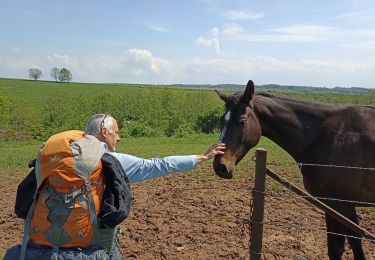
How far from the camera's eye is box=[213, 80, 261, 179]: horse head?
3.75 m

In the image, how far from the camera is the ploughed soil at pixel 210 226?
5.29 metres

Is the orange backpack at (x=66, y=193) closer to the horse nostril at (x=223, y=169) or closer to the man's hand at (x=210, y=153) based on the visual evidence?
the man's hand at (x=210, y=153)

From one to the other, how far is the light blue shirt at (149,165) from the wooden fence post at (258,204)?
2.17ft

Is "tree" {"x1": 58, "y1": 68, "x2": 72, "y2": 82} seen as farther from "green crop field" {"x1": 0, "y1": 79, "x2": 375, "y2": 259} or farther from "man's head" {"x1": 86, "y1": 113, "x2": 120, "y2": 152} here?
"man's head" {"x1": 86, "y1": 113, "x2": 120, "y2": 152}

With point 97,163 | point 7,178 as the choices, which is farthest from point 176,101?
point 97,163

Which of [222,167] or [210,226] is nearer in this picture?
[222,167]

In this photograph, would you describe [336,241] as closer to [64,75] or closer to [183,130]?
[183,130]

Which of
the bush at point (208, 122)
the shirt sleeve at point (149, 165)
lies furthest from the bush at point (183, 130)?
the shirt sleeve at point (149, 165)

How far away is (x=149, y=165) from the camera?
9.31ft

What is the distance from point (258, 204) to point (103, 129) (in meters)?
1.57

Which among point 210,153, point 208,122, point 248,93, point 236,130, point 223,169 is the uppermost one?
point 248,93

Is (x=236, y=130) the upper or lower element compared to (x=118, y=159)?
upper

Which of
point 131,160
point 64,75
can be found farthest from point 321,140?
point 64,75

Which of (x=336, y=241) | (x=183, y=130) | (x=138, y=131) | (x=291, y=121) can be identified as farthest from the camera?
(x=183, y=130)
